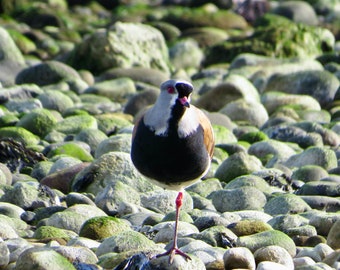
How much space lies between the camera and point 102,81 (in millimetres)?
14234

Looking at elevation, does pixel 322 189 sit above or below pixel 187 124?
below

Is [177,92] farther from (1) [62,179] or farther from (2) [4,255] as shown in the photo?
(1) [62,179]

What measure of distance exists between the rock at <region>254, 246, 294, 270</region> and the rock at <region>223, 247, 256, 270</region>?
0.18m

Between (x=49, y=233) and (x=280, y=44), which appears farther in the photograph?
(x=280, y=44)

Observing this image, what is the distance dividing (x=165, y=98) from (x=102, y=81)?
8466 millimetres

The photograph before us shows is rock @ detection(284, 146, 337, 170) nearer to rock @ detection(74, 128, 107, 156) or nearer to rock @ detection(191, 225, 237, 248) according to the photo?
rock @ detection(74, 128, 107, 156)

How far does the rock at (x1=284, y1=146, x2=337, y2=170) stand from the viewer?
9266 millimetres

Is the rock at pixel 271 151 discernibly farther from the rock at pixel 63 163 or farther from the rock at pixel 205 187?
the rock at pixel 63 163

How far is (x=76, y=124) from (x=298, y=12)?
1315 cm

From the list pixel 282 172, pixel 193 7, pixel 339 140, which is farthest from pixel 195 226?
pixel 193 7

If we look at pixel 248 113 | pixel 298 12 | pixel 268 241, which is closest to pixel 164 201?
pixel 268 241

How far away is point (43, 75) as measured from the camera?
13742mm

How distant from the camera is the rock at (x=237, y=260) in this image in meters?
5.72

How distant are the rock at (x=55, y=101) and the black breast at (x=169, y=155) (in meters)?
5.87
